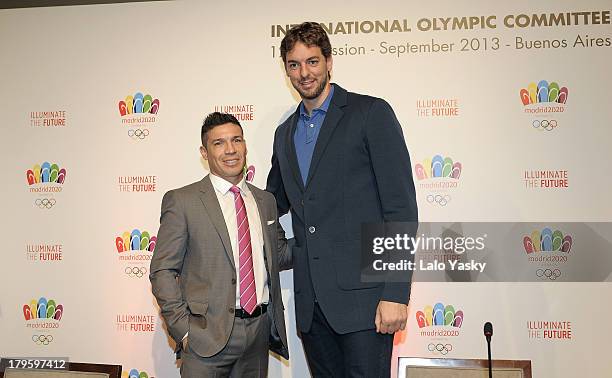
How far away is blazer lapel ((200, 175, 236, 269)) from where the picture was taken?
262 cm

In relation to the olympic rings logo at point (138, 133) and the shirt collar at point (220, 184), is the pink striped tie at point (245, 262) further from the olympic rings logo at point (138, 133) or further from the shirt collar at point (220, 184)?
the olympic rings logo at point (138, 133)

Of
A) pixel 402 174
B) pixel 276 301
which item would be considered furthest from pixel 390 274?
pixel 276 301

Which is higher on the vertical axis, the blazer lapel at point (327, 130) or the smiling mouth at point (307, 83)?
the smiling mouth at point (307, 83)

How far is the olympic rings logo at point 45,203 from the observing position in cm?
Answer: 369

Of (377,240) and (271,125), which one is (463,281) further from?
(271,125)

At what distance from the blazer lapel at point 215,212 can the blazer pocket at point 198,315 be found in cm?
21

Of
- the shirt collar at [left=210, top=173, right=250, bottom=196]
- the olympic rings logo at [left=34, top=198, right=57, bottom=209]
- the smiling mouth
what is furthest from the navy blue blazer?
the olympic rings logo at [left=34, top=198, right=57, bottom=209]

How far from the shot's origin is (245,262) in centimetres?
264

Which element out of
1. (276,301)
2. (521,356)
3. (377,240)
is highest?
(377,240)

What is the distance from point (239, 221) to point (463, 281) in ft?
4.67

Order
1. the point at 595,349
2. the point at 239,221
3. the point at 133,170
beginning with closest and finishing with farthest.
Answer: the point at 239,221
the point at 595,349
the point at 133,170

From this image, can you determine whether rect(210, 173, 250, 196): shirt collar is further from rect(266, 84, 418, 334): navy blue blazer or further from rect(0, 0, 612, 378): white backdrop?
rect(0, 0, 612, 378): white backdrop

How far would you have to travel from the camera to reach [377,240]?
2.48 meters

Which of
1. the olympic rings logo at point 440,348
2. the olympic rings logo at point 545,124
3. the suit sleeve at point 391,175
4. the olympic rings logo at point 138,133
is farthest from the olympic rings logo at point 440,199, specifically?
the olympic rings logo at point 138,133
